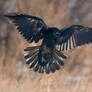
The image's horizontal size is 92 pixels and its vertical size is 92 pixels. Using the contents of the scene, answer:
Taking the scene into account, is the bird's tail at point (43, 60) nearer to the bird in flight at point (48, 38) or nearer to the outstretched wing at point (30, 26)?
the bird in flight at point (48, 38)

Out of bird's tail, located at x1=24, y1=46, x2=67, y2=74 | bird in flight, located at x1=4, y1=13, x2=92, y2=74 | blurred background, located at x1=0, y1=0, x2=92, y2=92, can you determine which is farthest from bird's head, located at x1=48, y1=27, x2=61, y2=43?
blurred background, located at x1=0, y1=0, x2=92, y2=92

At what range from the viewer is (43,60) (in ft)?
10.4

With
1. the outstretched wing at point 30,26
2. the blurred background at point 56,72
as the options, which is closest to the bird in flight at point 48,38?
the outstretched wing at point 30,26

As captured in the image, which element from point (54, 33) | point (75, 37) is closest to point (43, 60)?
point (54, 33)

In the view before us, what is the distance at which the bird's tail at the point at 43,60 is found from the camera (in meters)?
3.18

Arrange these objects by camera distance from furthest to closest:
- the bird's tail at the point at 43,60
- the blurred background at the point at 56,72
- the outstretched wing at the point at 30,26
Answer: the blurred background at the point at 56,72 → the bird's tail at the point at 43,60 → the outstretched wing at the point at 30,26

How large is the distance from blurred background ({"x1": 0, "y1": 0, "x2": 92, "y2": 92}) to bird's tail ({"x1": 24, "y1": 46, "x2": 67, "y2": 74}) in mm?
833

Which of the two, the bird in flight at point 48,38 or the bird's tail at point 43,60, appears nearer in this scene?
the bird in flight at point 48,38

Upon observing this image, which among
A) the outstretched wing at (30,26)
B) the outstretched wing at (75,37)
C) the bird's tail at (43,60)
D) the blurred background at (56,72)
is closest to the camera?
the outstretched wing at (30,26)

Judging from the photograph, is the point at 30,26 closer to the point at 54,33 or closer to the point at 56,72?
the point at 54,33

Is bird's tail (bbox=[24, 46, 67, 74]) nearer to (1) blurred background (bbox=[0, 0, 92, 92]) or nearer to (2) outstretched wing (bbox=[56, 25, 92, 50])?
(2) outstretched wing (bbox=[56, 25, 92, 50])

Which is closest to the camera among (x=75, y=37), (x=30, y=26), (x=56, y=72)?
(x=30, y=26)

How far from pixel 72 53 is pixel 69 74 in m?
0.40

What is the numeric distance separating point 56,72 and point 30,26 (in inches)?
58.4
